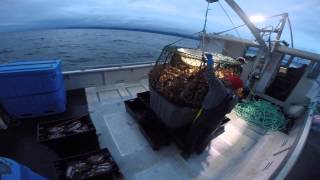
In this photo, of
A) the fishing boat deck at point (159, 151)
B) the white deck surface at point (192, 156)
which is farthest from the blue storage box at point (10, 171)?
the white deck surface at point (192, 156)

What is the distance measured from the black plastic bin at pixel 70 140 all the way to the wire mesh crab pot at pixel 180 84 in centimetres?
112

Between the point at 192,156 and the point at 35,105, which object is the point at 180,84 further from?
the point at 35,105

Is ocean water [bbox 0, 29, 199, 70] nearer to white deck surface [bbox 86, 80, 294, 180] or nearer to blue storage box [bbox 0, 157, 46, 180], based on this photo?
white deck surface [bbox 86, 80, 294, 180]

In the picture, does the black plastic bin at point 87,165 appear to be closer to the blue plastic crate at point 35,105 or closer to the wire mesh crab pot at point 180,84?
the wire mesh crab pot at point 180,84

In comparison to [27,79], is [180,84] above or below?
above

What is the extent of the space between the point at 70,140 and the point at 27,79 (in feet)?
5.18

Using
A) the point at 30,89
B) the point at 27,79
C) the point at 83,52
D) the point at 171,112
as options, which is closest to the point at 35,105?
the point at 30,89

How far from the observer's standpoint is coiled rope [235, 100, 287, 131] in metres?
3.97

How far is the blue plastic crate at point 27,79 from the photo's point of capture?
9.90 ft

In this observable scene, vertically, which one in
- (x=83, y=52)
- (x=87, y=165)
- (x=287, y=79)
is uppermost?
(x=287, y=79)

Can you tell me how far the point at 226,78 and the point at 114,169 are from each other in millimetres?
1903

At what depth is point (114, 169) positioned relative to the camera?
2105mm

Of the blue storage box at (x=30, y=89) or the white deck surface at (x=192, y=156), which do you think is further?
the blue storage box at (x=30, y=89)

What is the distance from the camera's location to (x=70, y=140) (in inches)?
96.4
